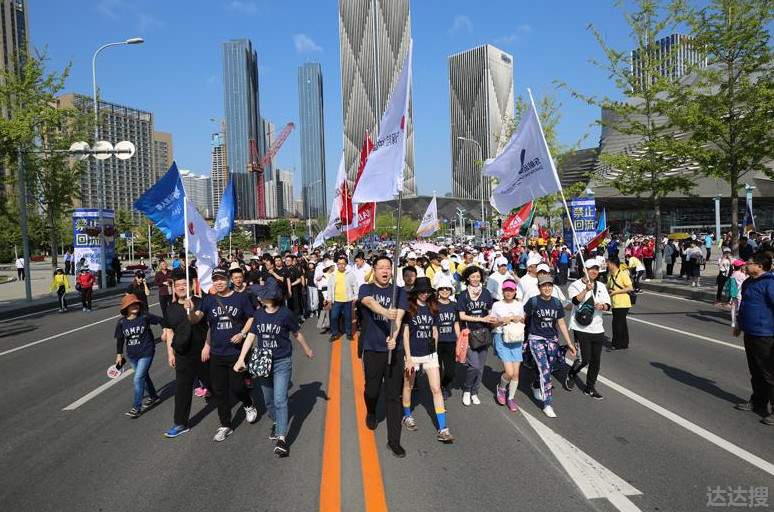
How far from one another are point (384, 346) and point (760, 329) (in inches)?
155

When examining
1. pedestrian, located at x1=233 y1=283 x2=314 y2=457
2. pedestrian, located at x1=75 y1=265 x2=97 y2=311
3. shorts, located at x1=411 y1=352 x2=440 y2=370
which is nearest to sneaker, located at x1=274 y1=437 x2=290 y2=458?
pedestrian, located at x1=233 y1=283 x2=314 y2=457

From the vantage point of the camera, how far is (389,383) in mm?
4996

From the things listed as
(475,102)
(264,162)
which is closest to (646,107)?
(475,102)

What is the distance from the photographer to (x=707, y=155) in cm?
1684

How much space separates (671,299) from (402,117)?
1401 centimetres

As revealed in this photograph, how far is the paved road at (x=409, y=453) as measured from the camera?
4012 millimetres

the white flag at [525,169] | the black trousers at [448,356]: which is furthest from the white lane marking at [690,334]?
the black trousers at [448,356]

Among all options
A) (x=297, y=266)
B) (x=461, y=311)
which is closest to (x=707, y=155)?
(x=297, y=266)

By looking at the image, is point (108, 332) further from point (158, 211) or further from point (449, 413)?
point (449, 413)

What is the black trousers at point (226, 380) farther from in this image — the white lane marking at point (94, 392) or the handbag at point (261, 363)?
the white lane marking at point (94, 392)

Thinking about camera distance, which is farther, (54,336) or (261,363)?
(54,336)

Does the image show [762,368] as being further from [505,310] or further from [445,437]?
[445,437]

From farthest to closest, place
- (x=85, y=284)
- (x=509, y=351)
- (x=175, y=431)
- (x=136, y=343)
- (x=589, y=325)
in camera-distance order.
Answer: (x=85, y=284)
(x=589, y=325)
(x=136, y=343)
(x=509, y=351)
(x=175, y=431)

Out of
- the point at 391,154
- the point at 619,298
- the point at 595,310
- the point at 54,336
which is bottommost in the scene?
the point at 54,336
